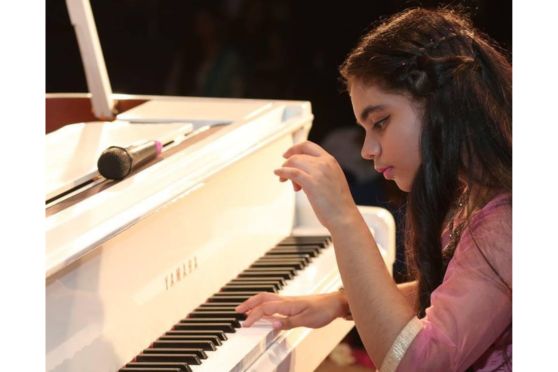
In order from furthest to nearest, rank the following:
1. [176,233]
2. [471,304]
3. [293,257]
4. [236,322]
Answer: [293,257] < [176,233] < [236,322] < [471,304]

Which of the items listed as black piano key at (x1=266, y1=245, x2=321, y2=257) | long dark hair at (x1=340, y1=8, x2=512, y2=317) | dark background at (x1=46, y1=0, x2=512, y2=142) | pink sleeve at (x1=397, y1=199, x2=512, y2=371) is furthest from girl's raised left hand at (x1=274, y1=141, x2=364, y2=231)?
dark background at (x1=46, y1=0, x2=512, y2=142)

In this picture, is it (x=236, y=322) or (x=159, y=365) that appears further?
(x=236, y=322)

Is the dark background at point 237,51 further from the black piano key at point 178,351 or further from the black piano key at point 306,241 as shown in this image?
the black piano key at point 178,351

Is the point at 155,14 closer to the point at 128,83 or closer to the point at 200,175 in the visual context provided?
the point at 128,83

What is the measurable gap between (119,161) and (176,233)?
8.7 inches

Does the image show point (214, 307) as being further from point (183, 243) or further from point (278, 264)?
point (278, 264)

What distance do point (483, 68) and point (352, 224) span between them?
347mm

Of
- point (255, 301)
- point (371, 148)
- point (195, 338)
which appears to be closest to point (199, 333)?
point (195, 338)

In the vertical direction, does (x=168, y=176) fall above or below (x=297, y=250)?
above

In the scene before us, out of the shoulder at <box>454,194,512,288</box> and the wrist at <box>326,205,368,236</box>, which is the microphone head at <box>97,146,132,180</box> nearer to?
the wrist at <box>326,205,368,236</box>

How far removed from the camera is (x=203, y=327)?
2.08 m
